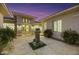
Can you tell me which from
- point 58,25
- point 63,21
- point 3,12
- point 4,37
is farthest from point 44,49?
point 3,12

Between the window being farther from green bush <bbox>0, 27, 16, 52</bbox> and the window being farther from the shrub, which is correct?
green bush <bbox>0, 27, 16, 52</bbox>

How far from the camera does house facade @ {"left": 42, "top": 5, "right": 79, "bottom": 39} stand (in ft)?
9.89

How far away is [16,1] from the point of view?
3.04m

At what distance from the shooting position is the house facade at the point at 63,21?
3.02 m

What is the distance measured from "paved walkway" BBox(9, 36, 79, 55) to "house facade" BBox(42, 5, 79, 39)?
0.23 metres

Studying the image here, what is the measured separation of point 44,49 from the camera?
307cm

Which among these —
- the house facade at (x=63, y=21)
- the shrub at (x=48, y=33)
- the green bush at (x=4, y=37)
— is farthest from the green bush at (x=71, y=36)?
the green bush at (x=4, y=37)

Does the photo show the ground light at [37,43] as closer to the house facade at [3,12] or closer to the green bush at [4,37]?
the green bush at [4,37]

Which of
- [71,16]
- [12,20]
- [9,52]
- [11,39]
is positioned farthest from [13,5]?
[71,16]

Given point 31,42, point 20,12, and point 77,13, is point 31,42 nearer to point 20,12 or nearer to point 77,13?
point 20,12

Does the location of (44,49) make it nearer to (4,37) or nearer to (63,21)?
(63,21)

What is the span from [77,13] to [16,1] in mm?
1301

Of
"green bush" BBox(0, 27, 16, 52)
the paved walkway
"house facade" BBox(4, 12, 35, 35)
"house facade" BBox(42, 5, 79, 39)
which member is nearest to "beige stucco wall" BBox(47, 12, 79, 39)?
"house facade" BBox(42, 5, 79, 39)

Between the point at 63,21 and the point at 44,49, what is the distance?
0.74 metres
